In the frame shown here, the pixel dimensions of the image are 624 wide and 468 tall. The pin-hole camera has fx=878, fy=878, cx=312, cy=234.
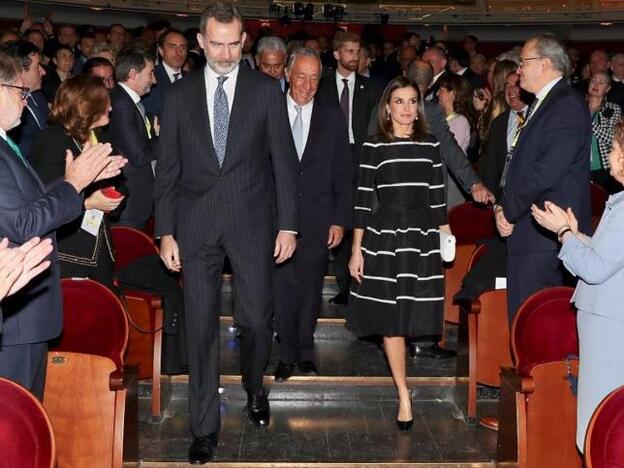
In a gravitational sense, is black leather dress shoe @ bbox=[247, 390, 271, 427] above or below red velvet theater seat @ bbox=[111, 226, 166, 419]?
below

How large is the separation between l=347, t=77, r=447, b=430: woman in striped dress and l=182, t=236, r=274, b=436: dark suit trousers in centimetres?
53

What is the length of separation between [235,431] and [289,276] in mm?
843

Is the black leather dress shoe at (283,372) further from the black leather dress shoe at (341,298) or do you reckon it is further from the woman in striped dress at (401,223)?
the black leather dress shoe at (341,298)

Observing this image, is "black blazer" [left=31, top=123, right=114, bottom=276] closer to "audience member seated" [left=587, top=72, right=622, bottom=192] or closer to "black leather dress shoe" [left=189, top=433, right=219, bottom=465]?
"black leather dress shoe" [left=189, top=433, right=219, bottom=465]

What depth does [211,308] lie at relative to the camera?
11.9 feet

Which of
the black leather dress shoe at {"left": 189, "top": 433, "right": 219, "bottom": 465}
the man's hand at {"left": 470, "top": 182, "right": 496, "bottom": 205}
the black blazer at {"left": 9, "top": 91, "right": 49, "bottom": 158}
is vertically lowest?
the black leather dress shoe at {"left": 189, "top": 433, "right": 219, "bottom": 465}

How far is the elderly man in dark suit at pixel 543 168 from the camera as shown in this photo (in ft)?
12.4

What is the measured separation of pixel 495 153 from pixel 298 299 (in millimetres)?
1512

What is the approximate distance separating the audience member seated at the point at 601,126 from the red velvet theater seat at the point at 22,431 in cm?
492

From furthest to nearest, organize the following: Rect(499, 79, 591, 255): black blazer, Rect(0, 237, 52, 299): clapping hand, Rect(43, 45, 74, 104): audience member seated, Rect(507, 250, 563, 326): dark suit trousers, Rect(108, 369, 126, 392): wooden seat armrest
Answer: Rect(43, 45, 74, 104): audience member seated
Rect(507, 250, 563, 326): dark suit trousers
Rect(499, 79, 591, 255): black blazer
Rect(108, 369, 126, 392): wooden seat armrest
Rect(0, 237, 52, 299): clapping hand

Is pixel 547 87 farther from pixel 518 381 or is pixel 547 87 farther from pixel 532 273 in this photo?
pixel 518 381

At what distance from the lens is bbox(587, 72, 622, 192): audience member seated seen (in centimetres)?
629

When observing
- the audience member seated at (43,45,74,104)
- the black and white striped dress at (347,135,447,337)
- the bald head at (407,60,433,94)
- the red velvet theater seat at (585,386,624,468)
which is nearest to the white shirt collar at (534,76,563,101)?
the black and white striped dress at (347,135,447,337)

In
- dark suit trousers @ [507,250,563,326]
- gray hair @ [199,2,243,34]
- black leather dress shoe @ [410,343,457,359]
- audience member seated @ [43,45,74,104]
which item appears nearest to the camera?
gray hair @ [199,2,243,34]
